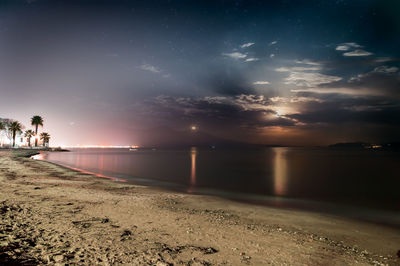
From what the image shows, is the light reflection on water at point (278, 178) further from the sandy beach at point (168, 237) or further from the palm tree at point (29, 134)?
the palm tree at point (29, 134)

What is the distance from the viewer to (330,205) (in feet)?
67.4

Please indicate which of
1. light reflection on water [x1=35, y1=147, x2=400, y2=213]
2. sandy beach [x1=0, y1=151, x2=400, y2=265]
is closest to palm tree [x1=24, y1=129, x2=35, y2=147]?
light reflection on water [x1=35, y1=147, x2=400, y2=213]

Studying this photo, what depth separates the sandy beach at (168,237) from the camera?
22.7 ft

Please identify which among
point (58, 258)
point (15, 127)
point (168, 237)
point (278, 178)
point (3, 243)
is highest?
point (15, 127)

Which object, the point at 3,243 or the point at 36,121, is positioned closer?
the point at 3,243

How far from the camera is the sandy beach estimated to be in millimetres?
6914

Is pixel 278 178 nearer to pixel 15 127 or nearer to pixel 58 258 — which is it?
pixel 58 258

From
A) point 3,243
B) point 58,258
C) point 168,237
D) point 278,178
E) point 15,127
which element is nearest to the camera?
point 58,258

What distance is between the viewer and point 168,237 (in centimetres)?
871

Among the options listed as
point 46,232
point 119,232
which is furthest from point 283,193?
point 46,232

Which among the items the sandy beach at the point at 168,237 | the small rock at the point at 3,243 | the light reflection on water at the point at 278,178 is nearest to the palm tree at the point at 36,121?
the light reflection on water at the point at 278,178

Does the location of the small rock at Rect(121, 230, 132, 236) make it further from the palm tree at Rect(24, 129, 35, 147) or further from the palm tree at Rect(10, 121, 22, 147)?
the palm tree at Rect(24, 129, 35, 147)

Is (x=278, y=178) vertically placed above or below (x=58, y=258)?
below

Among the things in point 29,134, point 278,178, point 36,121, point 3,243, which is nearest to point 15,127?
point 36,121
